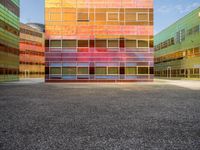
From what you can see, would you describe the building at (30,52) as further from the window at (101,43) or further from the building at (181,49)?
the window at (101,43)

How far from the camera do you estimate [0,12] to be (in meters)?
40.3

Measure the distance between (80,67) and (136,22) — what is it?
37.9 ft

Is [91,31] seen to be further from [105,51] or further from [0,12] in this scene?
[0,12]

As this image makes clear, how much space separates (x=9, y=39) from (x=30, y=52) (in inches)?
1471

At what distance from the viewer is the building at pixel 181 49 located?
5331 centimetres

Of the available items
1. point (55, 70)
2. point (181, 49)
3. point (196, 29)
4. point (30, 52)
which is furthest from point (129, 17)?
point (30, 52)

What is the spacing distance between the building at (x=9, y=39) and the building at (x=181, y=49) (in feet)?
117

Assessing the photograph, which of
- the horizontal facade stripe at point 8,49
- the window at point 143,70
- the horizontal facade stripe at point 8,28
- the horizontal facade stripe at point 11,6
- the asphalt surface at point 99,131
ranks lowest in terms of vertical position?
the asphalt surface at point 99,131

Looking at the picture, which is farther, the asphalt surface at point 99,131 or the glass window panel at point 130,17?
the glass window panel at point 130,17

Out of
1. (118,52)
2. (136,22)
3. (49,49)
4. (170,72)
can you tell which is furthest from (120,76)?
(170,72)

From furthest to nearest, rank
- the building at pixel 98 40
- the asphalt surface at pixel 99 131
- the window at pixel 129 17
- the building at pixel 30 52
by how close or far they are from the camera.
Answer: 1. the building at pixel 30 52
2. the window at pixel 129 17
3. the building at pixel 98 40
4. the asphalt surface at pixel 99 131

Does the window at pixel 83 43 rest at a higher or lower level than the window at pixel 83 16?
lower

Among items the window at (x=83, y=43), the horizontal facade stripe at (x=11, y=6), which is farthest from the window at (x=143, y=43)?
the horizontal facade stripe at (x=11, y=6)

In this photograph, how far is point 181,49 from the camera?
198 ft
